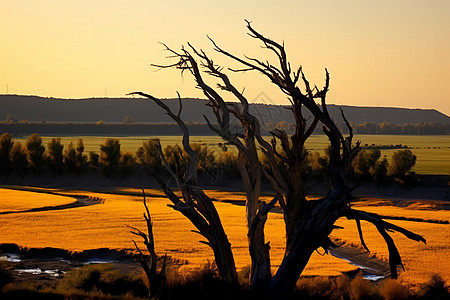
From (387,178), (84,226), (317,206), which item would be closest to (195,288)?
(317,206)

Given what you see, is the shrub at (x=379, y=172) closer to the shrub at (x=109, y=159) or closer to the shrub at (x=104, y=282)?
the shrub at (x=109, y=159)

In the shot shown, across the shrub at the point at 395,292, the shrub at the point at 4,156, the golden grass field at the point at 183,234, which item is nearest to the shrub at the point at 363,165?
the golden grass field at the point at 183,234

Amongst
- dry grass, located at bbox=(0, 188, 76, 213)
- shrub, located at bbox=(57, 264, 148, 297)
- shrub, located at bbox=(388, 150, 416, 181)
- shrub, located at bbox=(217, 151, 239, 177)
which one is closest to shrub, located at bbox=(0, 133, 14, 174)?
dry grass, located at bbox=(0, 188, 76, 213)

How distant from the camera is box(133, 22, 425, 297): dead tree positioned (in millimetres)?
16031

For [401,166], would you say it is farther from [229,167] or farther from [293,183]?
[293,183]

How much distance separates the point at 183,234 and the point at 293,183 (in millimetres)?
21997

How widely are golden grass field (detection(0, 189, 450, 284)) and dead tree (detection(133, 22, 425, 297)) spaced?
1062cm

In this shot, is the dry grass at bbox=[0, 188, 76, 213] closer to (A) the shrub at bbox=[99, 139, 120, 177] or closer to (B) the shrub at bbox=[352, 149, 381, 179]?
(A) the shrub at bbox=[99, 139, 120, 177]

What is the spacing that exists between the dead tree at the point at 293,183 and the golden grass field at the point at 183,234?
10.6 metres

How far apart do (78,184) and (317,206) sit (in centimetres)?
7065

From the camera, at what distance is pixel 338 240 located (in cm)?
3638

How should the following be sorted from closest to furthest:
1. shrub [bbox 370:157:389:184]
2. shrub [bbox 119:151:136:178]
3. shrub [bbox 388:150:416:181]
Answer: shrub [bbox 388:150:416:181] → shrub [bbox 370:157:389:184] → shrub [bbox 119:151:136:178]

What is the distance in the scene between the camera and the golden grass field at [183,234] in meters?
30.2

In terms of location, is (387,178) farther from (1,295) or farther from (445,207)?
(1,295)
